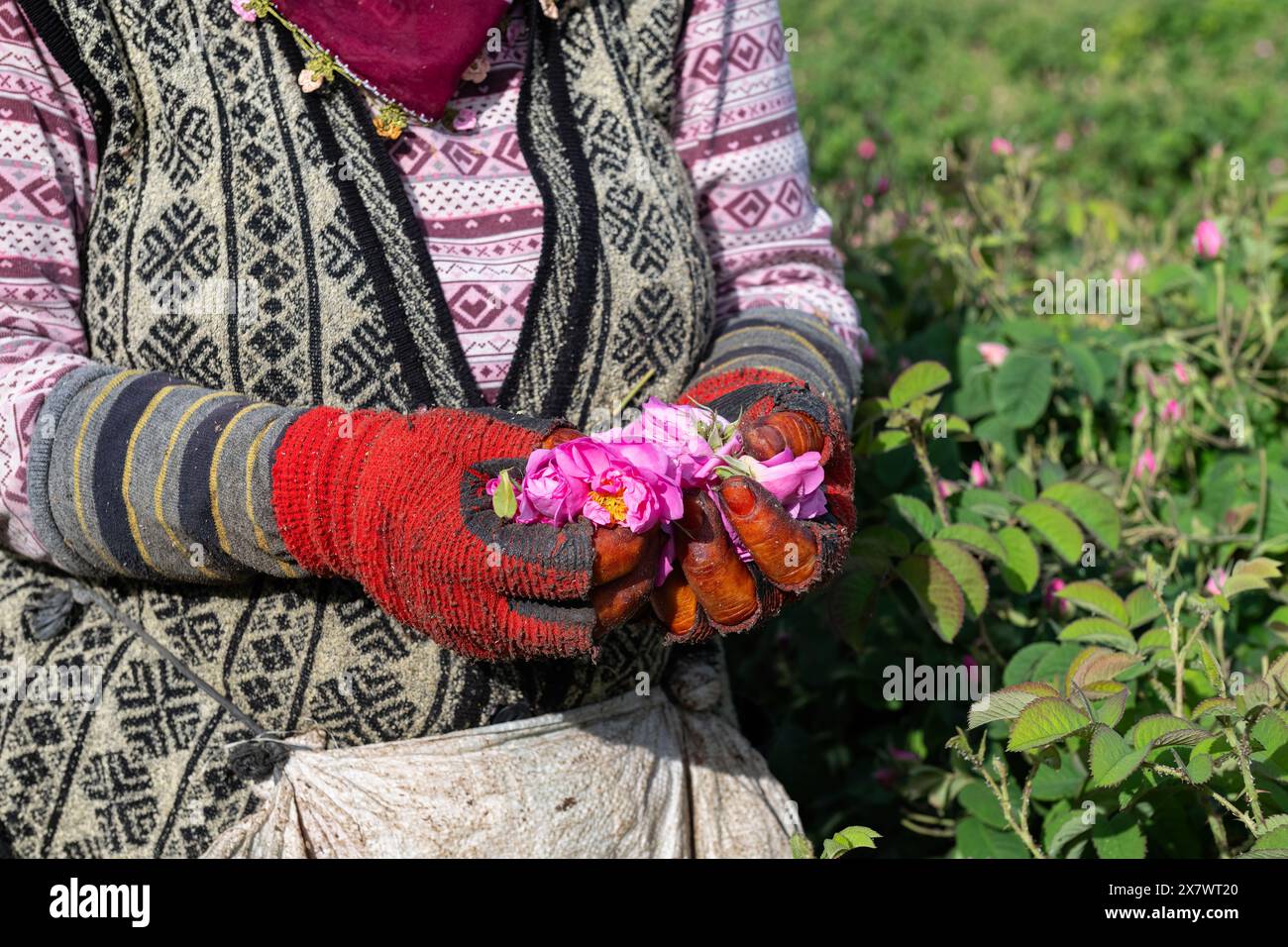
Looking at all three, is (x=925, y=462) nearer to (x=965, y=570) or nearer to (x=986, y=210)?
(x=965, y=570)

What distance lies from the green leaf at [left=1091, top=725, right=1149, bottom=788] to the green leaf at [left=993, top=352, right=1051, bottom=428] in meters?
0.90

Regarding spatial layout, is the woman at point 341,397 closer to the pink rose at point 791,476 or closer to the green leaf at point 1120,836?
the pink rose at point 791,476

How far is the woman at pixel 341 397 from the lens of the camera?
1.37m

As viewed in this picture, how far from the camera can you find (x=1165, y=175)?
585cm

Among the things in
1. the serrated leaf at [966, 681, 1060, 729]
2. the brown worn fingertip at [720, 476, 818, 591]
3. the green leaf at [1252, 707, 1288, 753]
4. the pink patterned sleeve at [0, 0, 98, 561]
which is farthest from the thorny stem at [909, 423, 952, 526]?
the pink patterned sleeve at [0, 0, 98, 561]

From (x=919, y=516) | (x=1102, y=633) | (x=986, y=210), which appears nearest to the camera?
(x=1102, y=633)

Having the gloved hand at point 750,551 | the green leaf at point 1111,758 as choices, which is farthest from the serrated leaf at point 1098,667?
the gloved hand at point 750,551

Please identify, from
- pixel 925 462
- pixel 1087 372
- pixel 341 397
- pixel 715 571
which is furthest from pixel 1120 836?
pixel 341 397

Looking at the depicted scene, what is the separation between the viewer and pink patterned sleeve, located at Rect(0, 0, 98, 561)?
137 cm

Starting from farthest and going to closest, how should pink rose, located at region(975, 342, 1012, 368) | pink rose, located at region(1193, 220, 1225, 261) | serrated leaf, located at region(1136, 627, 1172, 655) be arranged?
pink rose, located at region(1193, 220, 1225, 261) → pink rose, located at region(975, 342, 1012, 368) → serrated leaf, located at region(1136, 627, 1172, 655)

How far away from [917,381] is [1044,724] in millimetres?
717

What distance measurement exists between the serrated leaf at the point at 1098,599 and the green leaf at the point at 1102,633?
0.01 meters

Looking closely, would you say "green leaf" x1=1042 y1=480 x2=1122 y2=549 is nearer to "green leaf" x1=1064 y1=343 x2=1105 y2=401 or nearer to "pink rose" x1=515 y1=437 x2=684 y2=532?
"green leaf" x1=1064 y1=343 x2=1105 y2=401

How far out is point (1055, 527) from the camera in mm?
2045
